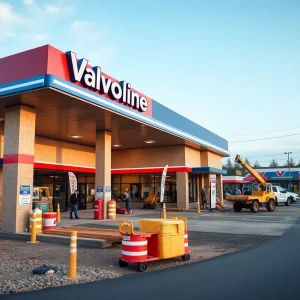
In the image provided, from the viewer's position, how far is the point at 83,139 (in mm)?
25625

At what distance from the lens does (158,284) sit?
7.13m

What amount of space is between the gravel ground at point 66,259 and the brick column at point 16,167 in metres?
1.21

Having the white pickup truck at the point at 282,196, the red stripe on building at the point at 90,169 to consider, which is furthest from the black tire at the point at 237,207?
the white pickup truck at the point at 282,196

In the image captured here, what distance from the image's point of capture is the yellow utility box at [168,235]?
893 centimetres

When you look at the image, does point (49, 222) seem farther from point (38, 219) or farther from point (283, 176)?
point (283, 176)

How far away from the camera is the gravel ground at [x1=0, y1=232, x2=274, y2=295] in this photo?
747 centimetres

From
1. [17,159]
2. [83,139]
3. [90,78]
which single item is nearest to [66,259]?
[17,159]

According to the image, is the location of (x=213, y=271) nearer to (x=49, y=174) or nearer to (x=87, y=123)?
(x=87, y=123)

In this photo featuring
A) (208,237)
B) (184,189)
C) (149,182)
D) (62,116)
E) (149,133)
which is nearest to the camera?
(208,237)

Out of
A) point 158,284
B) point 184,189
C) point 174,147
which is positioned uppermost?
point 174,147

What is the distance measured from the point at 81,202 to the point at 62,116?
12280 millimetres

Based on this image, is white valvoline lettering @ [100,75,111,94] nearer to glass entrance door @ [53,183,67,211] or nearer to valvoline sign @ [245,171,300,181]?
glass entrance door @ [53,183,67,211]

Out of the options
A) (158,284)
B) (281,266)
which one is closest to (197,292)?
(158,284)

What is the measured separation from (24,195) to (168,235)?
8.06 meters
